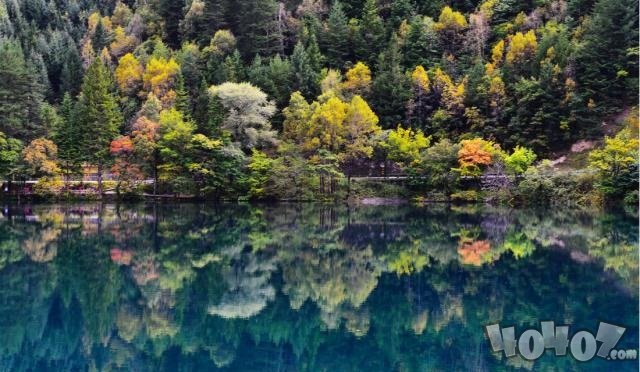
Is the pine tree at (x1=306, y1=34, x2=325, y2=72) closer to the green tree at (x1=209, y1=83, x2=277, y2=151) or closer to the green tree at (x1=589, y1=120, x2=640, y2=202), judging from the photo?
the green tree at (x1=209, y1=83, x2=277, y2=151)

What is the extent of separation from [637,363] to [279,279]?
10.0 meters

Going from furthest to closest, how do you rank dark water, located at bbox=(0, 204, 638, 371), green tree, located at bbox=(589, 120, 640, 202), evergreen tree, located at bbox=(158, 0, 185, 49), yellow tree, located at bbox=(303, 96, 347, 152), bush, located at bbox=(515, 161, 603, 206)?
evergreen tree, located at bbox=(158, 0, 185, 49) < yellow tree, located at bbox=(303, 96, 347, 152) < bush, located at bbox=(515, 161, 603, 206) < green tree, located at bbox=(589, 120, 640, 202) < dark water, located at bbox=(0, 204, 638, 371)

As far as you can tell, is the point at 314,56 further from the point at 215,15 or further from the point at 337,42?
the point at 215,15

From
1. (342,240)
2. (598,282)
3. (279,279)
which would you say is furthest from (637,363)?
(342,240)

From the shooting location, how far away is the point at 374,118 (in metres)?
49.8

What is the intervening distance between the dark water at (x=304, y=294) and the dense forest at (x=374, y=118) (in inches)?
622

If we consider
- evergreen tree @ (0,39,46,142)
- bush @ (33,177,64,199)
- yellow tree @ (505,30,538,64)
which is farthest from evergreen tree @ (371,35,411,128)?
evergreen tree @ (0,39,46,142)

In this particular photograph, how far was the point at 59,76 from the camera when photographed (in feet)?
252

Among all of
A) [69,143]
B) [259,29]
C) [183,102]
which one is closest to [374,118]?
[183,102]

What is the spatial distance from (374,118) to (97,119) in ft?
69.0

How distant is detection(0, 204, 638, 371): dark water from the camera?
447 inches

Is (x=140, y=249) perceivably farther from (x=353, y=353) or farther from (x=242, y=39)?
(x=242, y=39)

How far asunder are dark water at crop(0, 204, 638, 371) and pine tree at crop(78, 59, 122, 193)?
20.5 meters

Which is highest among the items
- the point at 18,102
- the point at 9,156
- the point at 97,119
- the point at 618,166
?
the point at 18,102
